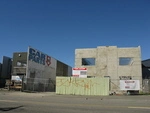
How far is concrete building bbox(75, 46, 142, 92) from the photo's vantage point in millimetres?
46938

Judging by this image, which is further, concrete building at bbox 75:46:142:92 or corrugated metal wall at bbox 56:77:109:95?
concrete building at bbox 75:46:142:92

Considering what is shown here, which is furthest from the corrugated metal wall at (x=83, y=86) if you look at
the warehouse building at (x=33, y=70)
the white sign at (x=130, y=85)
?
the warehouse building at (x=33, y=70)

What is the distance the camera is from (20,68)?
43250mm

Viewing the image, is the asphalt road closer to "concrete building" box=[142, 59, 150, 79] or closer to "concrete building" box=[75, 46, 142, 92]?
"concrete building" box=[75, 46, 142, 92]

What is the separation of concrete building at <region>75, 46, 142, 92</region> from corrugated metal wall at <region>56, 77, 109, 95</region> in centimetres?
1586

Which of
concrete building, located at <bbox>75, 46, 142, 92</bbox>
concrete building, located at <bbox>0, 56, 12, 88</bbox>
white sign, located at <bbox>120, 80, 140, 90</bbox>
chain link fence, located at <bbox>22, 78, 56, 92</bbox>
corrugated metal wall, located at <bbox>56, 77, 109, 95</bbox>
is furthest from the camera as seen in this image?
concrete building, located at <bbox>0, 56, 12, 88</bbox>

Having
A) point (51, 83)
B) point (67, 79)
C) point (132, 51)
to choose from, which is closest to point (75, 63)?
point (51, 83)

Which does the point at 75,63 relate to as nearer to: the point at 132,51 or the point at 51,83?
the point at 51,83

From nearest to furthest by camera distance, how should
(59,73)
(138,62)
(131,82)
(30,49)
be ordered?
(131,82) < (30,49) < (138,62) < (59,73)

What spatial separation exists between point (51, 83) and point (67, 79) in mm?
19117

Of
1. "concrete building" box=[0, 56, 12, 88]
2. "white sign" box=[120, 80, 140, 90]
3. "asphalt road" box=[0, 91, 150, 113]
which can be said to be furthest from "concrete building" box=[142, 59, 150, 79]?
"asphalt road" box=[0, 91, 150, 113]

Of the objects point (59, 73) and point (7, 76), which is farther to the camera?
point (59, 73)

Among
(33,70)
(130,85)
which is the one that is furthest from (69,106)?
(33,70)

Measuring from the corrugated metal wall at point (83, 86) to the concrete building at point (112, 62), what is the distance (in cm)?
1586
